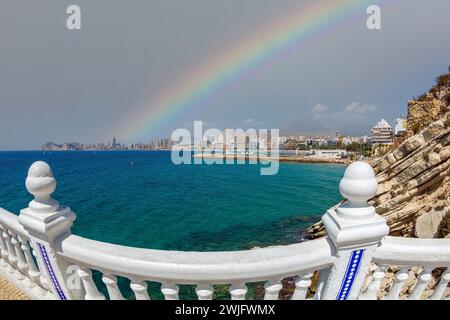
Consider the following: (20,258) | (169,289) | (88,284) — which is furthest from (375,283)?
(20,258)

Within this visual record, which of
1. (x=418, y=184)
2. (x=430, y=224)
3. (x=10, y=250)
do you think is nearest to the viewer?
(x=10, y=250)

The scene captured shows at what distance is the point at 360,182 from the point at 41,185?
2482 millimetres

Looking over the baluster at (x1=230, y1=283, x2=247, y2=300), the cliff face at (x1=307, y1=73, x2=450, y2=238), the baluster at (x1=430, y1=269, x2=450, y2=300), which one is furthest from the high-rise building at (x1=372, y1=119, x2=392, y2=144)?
the baluster at (x1=230, y1=283, x2=247, y2=300)

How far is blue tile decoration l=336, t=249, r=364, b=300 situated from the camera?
1.93 meters

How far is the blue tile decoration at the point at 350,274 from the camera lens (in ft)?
6.33

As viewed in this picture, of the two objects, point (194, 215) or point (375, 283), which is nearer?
point (375, 283)

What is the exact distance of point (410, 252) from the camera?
6.85 feet

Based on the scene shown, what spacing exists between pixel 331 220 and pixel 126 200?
3629cm

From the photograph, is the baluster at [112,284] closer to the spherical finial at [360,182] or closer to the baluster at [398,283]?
the spherical finial at [360,182]

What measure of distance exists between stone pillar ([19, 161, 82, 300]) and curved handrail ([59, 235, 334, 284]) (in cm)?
44

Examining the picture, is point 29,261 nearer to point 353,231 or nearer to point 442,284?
point 353,231

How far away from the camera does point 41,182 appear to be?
6.72 ft
